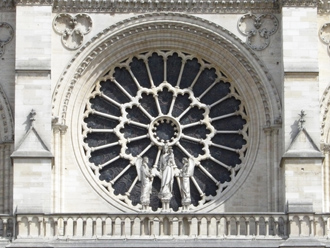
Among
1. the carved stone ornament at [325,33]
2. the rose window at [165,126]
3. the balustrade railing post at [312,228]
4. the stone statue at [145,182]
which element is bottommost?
the balustrade railing post at [312,228]

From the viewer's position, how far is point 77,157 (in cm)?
3272

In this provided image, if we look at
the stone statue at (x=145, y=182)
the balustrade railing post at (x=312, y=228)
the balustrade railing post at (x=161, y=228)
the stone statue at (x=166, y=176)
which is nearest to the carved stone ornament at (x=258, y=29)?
the stone statue at (x=166, y=176)

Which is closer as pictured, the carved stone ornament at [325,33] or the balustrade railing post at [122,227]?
the balustrade railing post at [122,227]

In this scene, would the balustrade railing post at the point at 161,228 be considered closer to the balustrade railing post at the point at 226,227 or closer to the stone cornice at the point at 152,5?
the balustrade railing post at the point at 226,227

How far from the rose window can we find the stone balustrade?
1.17 metres

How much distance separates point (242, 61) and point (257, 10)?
1035 mm

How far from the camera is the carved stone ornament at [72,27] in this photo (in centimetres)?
3309

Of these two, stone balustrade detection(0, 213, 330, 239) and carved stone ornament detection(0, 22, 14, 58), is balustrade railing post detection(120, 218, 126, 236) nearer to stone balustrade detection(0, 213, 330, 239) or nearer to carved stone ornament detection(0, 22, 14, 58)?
stone balustrade detection(0, 213, 330, 239)

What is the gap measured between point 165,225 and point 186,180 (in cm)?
122

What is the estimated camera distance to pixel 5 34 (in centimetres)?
3319

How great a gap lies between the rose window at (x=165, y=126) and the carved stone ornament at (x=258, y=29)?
893 mm

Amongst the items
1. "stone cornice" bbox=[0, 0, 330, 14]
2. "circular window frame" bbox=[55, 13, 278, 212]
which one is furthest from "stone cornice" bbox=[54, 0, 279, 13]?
"circular window frame" bbox=[55, 13, 278, 212]

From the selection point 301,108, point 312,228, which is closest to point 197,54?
point 301,108

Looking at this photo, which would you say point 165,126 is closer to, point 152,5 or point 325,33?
point 152,5
